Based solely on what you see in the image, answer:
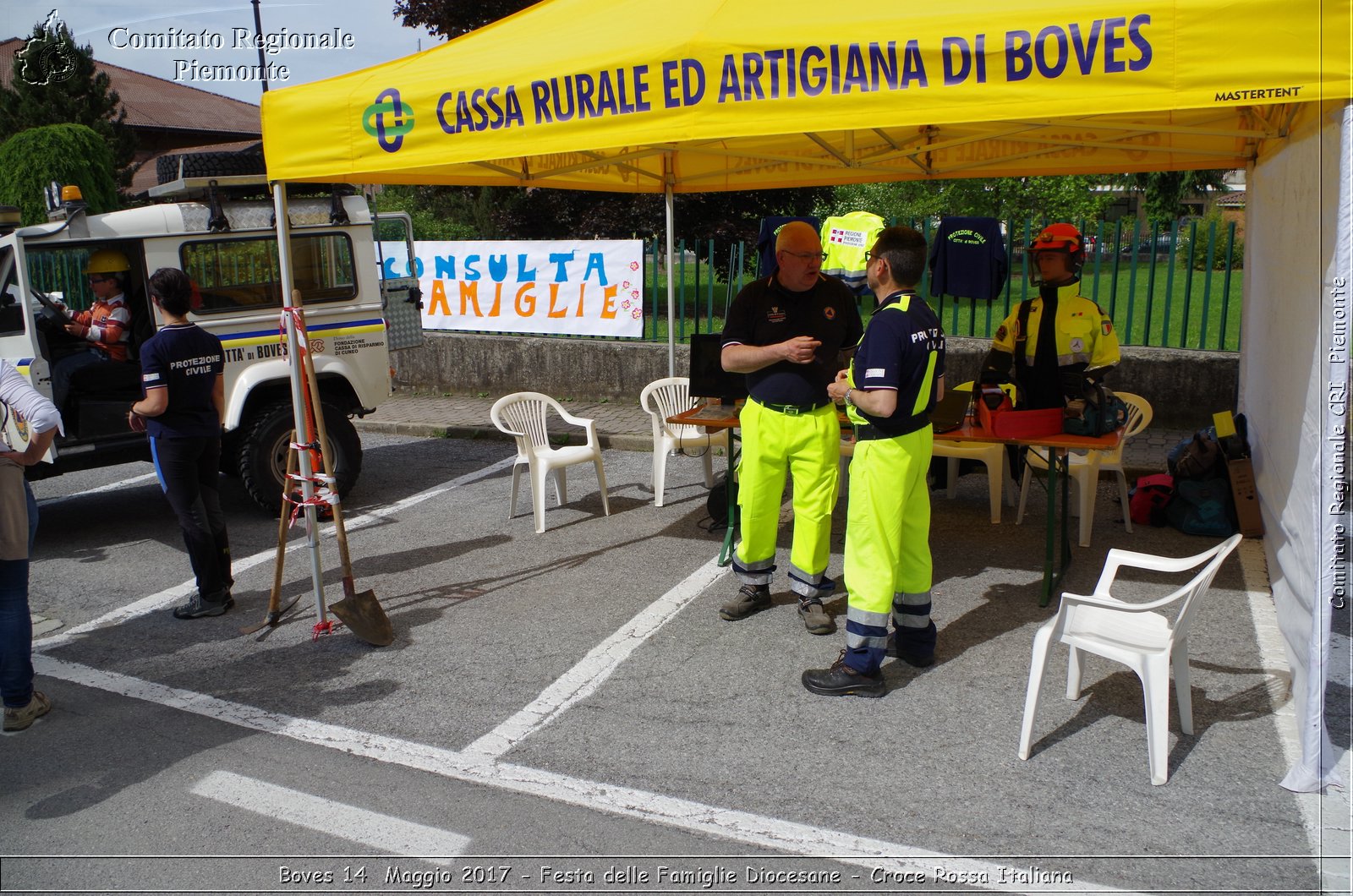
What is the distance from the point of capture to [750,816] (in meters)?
3.30

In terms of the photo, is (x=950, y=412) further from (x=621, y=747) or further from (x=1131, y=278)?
(x=1131, y=278)

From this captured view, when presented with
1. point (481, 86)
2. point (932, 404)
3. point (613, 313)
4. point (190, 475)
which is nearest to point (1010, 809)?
point (932, 404)

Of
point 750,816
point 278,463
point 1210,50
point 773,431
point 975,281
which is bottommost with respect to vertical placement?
point 750,816

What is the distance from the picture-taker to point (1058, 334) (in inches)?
213

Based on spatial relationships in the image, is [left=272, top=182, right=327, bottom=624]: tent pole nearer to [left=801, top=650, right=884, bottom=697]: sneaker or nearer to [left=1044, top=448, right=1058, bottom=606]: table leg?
[left=801, top=650, right=884, bottom=697]: sneaker

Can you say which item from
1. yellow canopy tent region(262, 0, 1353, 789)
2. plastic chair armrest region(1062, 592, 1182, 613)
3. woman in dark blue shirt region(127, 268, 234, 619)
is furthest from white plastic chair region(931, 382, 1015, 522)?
woman in dark blue shirt region(127, 268, 234, 619)

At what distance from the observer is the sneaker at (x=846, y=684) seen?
405 cm

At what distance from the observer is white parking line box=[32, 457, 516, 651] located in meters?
5.13

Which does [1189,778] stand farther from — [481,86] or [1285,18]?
[481,86]

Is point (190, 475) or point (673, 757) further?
point (190, 475)

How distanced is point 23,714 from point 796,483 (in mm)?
3291

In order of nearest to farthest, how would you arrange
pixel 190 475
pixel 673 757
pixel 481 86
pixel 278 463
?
pixel 673 757, pixel 481 86, pixel 190 475, pixel 278 463

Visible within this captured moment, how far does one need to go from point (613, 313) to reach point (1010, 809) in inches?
308

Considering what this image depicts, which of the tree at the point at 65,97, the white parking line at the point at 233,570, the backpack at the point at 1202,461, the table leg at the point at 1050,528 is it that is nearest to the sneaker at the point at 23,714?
the white parking line at the point at 233,570
